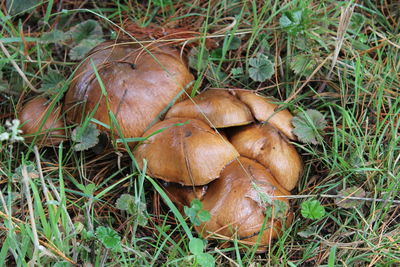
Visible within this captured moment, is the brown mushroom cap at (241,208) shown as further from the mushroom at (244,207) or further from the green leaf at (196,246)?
the green leaf at (196,246)

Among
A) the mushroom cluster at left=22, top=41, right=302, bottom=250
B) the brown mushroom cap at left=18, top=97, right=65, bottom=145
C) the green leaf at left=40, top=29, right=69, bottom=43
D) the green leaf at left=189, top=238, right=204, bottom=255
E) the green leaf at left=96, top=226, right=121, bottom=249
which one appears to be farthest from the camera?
the green leaf at left=40, top=29, right=69, bottom=43

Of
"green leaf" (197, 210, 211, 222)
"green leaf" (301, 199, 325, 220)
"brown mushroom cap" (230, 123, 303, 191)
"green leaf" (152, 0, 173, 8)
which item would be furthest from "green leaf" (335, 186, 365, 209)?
"green leaf" (152, 0, 173, 8)

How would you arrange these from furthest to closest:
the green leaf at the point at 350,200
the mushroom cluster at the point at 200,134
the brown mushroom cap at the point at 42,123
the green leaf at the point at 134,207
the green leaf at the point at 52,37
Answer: the green leaf at the point at 52,37
the brown mushroom cap at the point at 42,123
the green leaf at the point at 350,200
the mushroom cluster at the point at 200,134
the green leaf at the point at 134,207

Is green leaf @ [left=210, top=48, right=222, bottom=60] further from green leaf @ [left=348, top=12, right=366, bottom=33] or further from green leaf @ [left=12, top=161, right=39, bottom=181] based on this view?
green leaf @ [left=12, top=161, right=39, bottom=181]

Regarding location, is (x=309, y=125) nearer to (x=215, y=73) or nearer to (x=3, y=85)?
(x=215, y=73)

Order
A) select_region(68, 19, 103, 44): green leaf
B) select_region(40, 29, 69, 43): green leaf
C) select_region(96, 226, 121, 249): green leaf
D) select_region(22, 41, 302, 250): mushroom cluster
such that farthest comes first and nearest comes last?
1. select_region(68, 19, 103, 44): green leaf
2. select_region(40, 29, 69, 43): green leaf
3. select_region(22, 41, 302, 250): mushroom cluster
4. select_region(96, 226, 121, 249): green leaf

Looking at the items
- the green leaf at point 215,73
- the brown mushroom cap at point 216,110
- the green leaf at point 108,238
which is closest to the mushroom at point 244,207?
the brown mushroom cap at point 216,110
